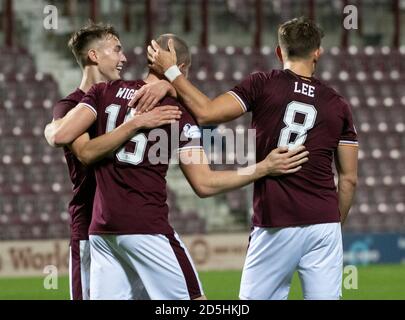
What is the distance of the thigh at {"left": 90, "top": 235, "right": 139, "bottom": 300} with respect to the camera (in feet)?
17.9

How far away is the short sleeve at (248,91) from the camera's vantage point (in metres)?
5.64

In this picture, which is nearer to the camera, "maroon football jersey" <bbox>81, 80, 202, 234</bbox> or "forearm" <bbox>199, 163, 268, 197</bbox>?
"maroon football jersey" <bbox>81, 80, 202, 234</bbox>

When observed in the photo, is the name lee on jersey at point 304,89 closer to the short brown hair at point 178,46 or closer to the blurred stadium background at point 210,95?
the short brown hair at point 178,46

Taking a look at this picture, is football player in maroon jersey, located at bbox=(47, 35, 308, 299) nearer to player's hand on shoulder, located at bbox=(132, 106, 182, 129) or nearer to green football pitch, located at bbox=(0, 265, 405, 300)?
player's hand on shoulder, located at bbox=(132, 106, 182, 129)

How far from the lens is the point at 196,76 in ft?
55.1

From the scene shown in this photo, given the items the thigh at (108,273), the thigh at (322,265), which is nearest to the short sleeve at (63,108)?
the thigh at (108,273)

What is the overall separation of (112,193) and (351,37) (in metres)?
13.6

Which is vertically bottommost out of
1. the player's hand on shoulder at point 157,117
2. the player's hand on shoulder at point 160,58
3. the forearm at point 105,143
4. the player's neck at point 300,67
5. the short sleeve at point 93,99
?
the forearm at point 105,143

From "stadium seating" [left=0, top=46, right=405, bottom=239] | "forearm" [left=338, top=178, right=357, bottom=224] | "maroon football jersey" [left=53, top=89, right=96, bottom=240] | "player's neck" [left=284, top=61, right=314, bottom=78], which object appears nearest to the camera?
"player's neck" [left=284, top=61, right=314, bottom=78]

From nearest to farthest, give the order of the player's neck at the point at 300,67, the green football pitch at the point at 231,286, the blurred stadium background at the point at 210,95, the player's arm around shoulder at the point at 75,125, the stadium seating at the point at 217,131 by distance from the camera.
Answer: the player's arm around shoulder at the point at 75,125, the player's neck at the point at 300,67, the green football pitch at the point at 231,286, the blurred stadium background at the point at 210,95, the stadium seating at the point at 217,131

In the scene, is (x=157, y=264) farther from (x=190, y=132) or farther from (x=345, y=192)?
(x=345, y=192)

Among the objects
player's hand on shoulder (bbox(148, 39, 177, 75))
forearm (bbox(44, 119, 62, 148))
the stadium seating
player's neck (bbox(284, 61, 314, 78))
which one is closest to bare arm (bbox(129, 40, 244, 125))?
player's hand on shoulder (bbox(148, 39, 177, 75))

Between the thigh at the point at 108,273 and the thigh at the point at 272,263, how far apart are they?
0.67m

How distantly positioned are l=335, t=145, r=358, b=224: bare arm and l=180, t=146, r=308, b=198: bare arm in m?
0.29
